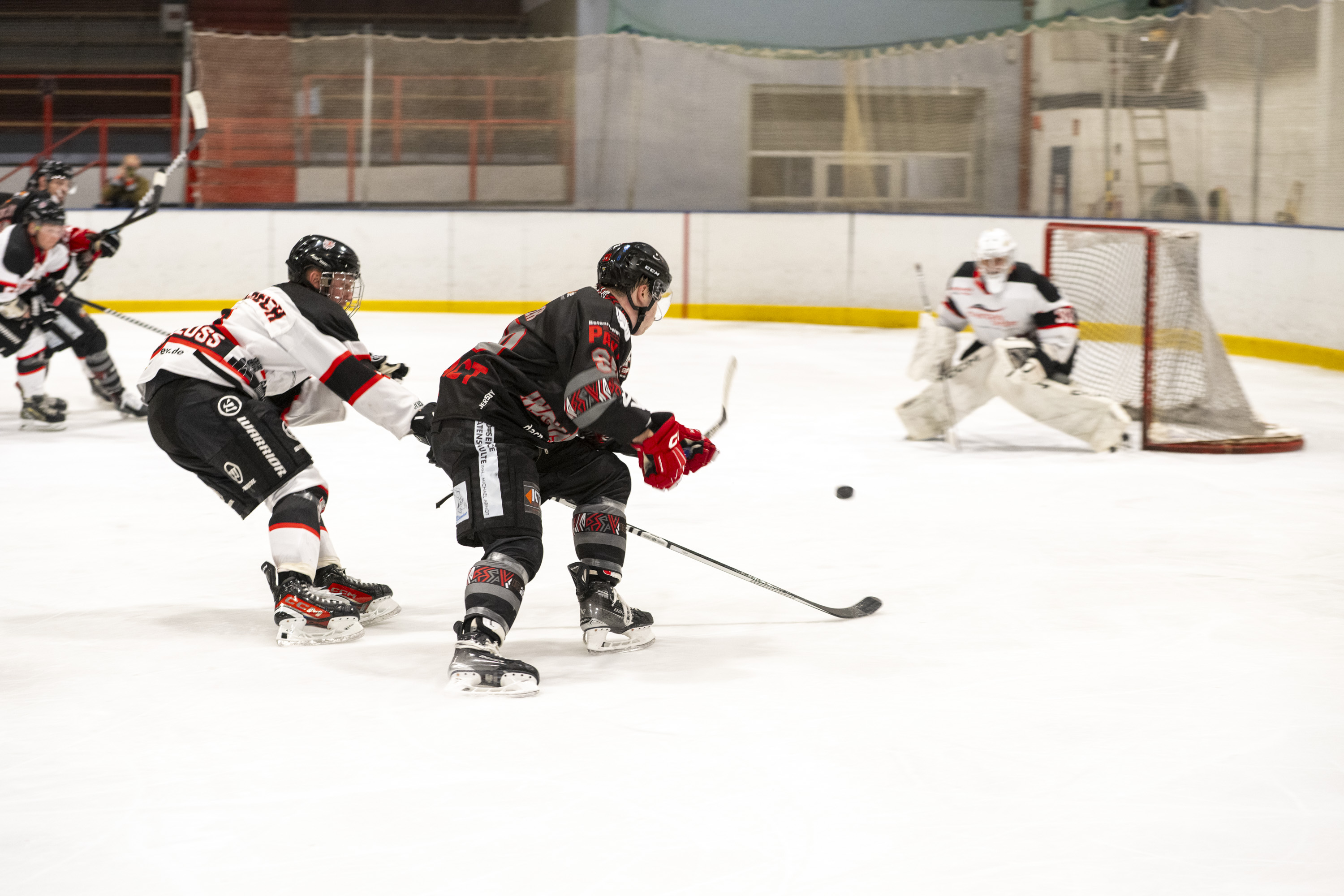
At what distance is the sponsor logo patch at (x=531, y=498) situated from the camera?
2957 millimetres

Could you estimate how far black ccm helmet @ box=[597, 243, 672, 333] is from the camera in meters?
3.03

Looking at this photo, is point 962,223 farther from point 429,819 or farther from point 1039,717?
point 429,819

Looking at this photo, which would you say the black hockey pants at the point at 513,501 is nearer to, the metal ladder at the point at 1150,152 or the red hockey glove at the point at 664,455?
the red hockey glove at the point at 664,455

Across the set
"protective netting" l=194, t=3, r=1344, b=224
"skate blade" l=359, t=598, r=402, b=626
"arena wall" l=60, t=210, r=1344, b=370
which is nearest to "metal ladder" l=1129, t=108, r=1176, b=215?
"protective netting" l=194, t=3, r=1344, b=224

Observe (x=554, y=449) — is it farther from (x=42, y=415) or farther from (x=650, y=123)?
(x=650, y=123)

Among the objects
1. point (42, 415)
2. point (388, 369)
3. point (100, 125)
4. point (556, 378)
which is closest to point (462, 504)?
point (556, 378)

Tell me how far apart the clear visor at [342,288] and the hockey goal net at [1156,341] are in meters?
3.94

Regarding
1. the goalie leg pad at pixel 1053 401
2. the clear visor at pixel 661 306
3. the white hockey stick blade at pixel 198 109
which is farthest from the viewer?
the white hockey stick blade at pixel 198 109

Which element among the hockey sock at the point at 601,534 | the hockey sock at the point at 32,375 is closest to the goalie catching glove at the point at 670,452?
the hockey sock at the point at 601,534

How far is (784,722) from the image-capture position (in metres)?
2.76

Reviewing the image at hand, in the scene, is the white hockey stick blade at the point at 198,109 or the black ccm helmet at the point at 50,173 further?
the white hockey stick blade at the point at 198,109

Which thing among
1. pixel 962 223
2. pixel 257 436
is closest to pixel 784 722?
pixel 257 436

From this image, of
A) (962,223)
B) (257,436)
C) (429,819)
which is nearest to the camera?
(429,819)

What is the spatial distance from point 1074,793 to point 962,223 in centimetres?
894
